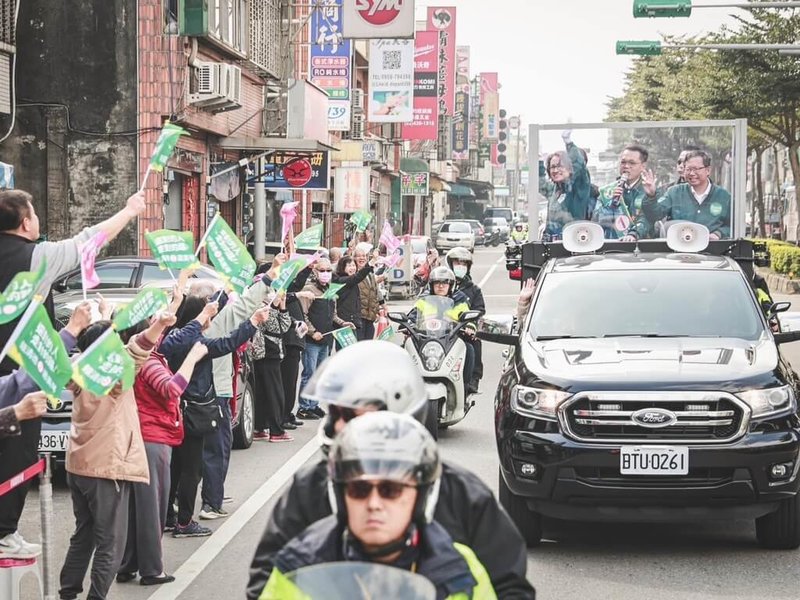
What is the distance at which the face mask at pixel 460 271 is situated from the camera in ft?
46.0

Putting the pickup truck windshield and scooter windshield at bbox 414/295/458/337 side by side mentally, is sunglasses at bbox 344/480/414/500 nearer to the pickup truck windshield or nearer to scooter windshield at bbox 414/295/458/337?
the pickup truck windshield

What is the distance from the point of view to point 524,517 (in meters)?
8.23

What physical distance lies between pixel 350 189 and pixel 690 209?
108ft

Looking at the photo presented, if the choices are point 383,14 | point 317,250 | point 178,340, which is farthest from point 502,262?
point 178,340

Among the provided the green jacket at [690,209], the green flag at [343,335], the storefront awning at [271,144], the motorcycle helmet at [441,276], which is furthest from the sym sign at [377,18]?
the motorcycle helmet at [441,276]

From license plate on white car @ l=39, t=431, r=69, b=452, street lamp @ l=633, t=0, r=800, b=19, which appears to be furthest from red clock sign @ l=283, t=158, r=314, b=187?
license plate on white car @ l=39, t=431, r=69, b=452

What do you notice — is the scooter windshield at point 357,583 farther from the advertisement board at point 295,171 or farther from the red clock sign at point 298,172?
the red clock sign at point 298,172

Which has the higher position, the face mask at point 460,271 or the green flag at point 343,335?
the face mask at point 460,271

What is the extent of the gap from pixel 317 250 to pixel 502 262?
146 ft

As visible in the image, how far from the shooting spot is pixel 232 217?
3136cm

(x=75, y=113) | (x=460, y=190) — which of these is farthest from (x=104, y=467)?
(x=460, y=190)

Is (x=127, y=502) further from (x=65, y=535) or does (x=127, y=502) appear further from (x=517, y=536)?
(x=517, y=536)

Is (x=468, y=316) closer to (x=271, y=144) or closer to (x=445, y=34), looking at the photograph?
(x=271, y=144)

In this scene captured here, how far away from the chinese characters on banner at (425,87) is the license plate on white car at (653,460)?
177ft
